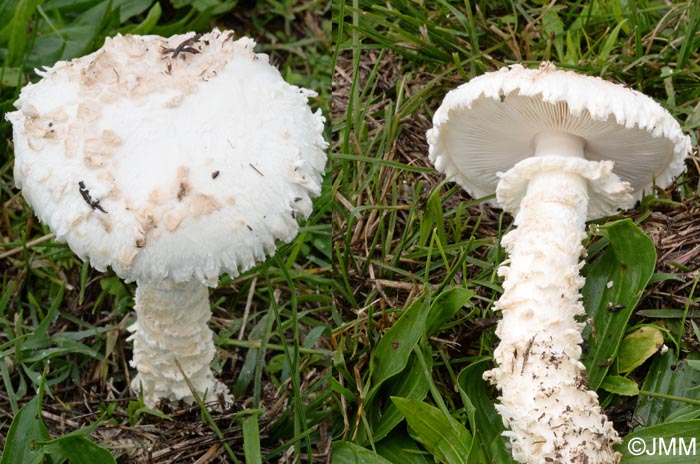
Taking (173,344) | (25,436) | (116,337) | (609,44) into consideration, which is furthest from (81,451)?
(609,44)

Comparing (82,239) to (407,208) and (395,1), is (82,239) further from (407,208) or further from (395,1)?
(395,1)

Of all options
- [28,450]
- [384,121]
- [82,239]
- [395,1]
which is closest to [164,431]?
[28,450]

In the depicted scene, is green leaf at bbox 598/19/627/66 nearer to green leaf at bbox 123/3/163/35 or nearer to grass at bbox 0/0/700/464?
grass at bbox 0/0/700/464

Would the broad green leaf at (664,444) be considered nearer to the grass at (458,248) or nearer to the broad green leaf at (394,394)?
the grass at (458,248)

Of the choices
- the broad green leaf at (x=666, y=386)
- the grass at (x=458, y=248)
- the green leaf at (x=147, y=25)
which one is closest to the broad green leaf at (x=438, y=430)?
the grass at (x=458, y=248)

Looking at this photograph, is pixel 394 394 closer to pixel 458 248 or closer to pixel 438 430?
pixel 438 430

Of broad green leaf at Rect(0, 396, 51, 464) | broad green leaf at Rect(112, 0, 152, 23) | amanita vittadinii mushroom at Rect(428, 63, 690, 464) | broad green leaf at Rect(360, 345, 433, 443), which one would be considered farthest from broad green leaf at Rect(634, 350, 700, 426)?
broad green leaf at Rect(112, 0, 152, 23)
